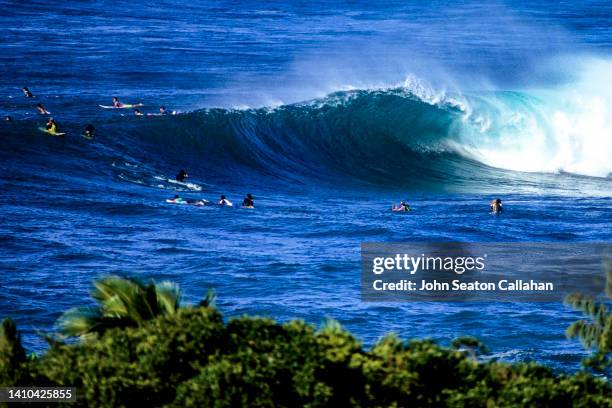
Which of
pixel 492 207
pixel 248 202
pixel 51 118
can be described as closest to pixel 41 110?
pixel 51 118

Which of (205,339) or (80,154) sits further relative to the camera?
(80,154)

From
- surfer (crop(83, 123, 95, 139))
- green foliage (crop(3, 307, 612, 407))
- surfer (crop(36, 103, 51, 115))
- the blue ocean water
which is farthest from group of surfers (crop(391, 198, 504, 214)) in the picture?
green foliage (crop(3, 307, 612, 407))

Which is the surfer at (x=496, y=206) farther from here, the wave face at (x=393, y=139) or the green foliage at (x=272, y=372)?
the green foliage at (x=272, y=372)

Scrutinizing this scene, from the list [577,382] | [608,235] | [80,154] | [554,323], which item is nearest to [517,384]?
[577,382]

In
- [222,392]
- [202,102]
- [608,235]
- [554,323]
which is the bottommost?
Answer: [222,392]

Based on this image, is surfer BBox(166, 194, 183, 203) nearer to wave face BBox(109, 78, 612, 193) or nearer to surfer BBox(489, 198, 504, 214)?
wave face BBox(109, 78, 612, 193)

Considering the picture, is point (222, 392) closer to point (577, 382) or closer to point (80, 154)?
point (577, 382)
